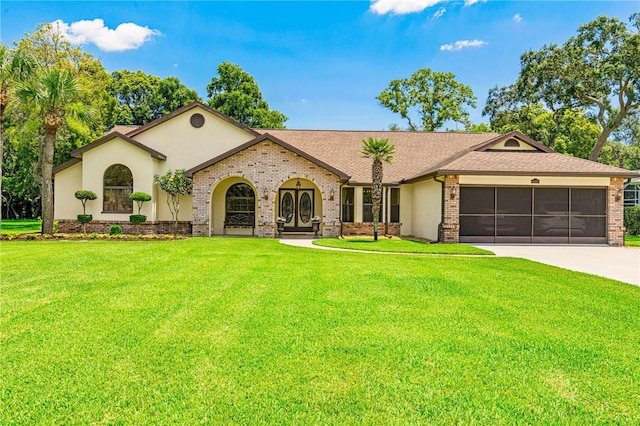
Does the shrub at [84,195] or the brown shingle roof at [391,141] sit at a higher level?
the brown shingle roof at [391,141]

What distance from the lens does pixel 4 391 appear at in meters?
3.20

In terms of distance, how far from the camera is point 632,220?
836 inches

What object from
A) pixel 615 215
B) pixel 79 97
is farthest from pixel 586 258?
pixel 79 97

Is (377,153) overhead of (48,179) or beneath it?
overhead

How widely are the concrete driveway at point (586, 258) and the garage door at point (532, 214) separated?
1014mm

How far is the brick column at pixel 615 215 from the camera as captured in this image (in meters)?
15.9

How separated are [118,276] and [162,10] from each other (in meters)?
14.8

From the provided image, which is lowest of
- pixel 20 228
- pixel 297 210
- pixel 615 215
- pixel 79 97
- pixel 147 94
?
pixel 20 228

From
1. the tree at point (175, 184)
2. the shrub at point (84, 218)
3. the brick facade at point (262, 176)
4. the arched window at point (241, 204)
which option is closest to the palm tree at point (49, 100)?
the shrub at point (84, 218)

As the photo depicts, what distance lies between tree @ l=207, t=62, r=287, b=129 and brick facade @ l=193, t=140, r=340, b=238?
837 inches

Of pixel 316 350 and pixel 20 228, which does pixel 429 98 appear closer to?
pixel 20 228

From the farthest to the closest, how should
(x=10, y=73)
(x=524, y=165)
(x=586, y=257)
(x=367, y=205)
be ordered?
(x=367, y=205)
(x=524, y=165)
(x=10, y=73)
(x=586, y=257)

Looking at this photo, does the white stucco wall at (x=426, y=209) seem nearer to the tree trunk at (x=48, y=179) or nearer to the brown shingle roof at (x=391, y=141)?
the brown shingle roof at (x=391, y=141)

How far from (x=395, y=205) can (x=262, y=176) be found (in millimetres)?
7185
